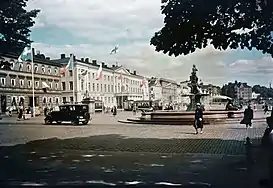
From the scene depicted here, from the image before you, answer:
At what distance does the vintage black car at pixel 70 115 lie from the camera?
32.4 m

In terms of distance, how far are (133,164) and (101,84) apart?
210ft

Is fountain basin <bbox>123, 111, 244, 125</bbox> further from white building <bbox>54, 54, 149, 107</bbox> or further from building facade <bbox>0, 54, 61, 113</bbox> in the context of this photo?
white building <bbox>54, 54, 149, 107</bbox>

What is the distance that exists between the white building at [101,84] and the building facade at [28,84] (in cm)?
303

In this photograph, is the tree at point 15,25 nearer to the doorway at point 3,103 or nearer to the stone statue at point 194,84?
the doorway at point 3,103

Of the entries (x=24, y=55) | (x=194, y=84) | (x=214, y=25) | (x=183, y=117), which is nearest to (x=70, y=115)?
(x=24, y=55)

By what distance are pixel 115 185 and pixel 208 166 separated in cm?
336

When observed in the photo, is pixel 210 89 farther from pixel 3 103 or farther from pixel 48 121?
pixel 48 121

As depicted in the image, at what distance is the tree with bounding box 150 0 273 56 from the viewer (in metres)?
11.4

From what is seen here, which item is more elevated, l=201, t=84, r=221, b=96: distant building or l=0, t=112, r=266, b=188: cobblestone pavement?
l=201, t=84, r=221, b=96: distant building

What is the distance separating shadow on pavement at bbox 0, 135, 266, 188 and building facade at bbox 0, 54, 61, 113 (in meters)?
20.3

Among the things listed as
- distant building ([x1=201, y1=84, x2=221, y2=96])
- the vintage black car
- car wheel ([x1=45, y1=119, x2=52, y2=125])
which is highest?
distant building ([x1=201, y1=84, x2=221, y2=96])

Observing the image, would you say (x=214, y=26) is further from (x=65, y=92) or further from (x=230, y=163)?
(x=65, y=92)

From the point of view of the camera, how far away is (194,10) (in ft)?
39.9

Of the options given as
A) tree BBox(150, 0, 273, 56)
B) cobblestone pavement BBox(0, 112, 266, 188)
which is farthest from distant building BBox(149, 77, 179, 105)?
tree BBox(150, 0, 273, 56)
